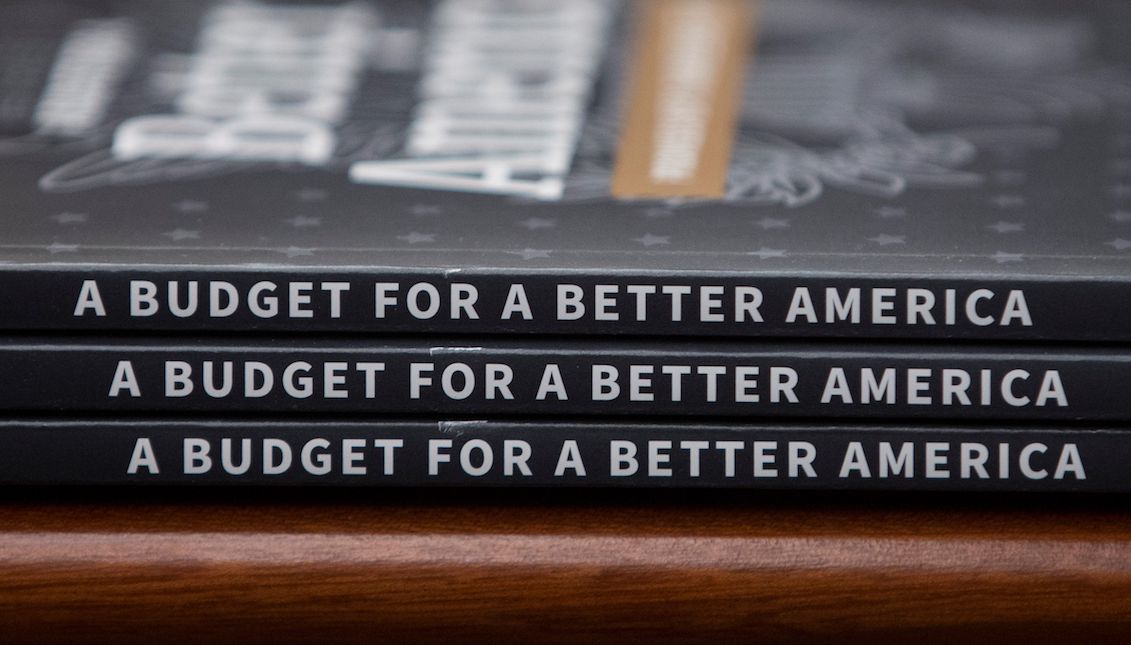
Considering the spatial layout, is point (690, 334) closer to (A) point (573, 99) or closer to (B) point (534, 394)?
(B) point (534, 394)

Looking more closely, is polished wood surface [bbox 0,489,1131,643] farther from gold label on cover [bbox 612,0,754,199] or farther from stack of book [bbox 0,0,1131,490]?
gold label on cover [bbox 612,0,754,199]

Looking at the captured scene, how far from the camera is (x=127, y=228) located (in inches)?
12.7

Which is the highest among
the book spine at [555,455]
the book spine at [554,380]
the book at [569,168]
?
the book at [569,168]

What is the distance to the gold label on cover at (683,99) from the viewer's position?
374 mm

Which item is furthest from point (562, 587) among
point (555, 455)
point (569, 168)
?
point (569, 168)

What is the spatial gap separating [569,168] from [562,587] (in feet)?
0.48

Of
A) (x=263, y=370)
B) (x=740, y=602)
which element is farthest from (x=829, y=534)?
(x=263, y=370)

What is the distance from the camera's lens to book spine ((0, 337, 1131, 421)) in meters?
0.29

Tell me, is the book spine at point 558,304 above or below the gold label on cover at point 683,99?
below

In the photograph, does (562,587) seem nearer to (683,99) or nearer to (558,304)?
(558,304)

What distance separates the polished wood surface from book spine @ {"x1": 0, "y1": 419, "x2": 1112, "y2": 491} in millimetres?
15

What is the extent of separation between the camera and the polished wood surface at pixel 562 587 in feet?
0.96

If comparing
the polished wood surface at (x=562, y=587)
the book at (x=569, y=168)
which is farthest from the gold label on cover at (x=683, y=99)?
the polished wood surface at (x=562, y=587)

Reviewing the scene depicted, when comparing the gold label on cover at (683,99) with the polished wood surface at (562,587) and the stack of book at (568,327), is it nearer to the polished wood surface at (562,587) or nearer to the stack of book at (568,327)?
the stack of book at (568,327)
